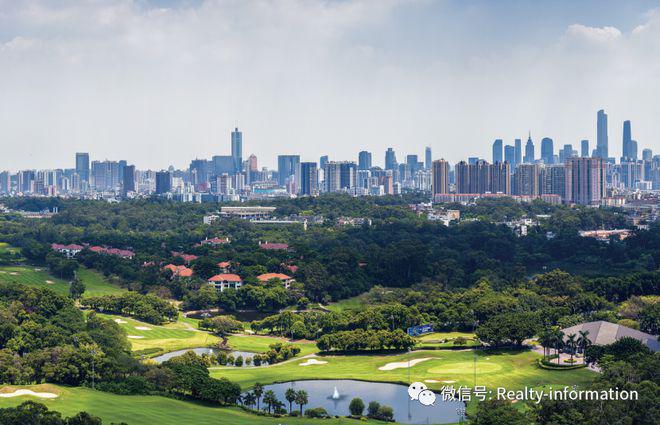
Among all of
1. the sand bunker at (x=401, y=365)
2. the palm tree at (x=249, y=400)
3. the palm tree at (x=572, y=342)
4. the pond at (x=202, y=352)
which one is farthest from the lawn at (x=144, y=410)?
the palm tree at (x=572, y=342)

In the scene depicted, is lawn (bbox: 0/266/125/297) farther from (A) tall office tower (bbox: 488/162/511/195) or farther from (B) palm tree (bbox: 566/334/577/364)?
(A) tall office tower (bbox: 488/162/511/195)

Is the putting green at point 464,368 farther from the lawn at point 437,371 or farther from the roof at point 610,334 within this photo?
the roof at point 610,334

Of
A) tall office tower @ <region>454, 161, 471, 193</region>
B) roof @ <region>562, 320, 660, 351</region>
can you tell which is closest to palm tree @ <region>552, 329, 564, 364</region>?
roof @ <region>562, 320, 660, 351</region>

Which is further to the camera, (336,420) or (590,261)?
(590,261)

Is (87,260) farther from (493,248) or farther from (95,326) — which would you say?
(493,248)

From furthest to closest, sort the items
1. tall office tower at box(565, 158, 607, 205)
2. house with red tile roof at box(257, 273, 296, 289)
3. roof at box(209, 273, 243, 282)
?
tall office tower at box(565, 158, 607, 205), roof at box(209, 273, 243, 282), house with red tile roof at box(257, 273, 296, 289)

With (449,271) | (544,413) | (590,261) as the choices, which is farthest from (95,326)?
(590,261)
